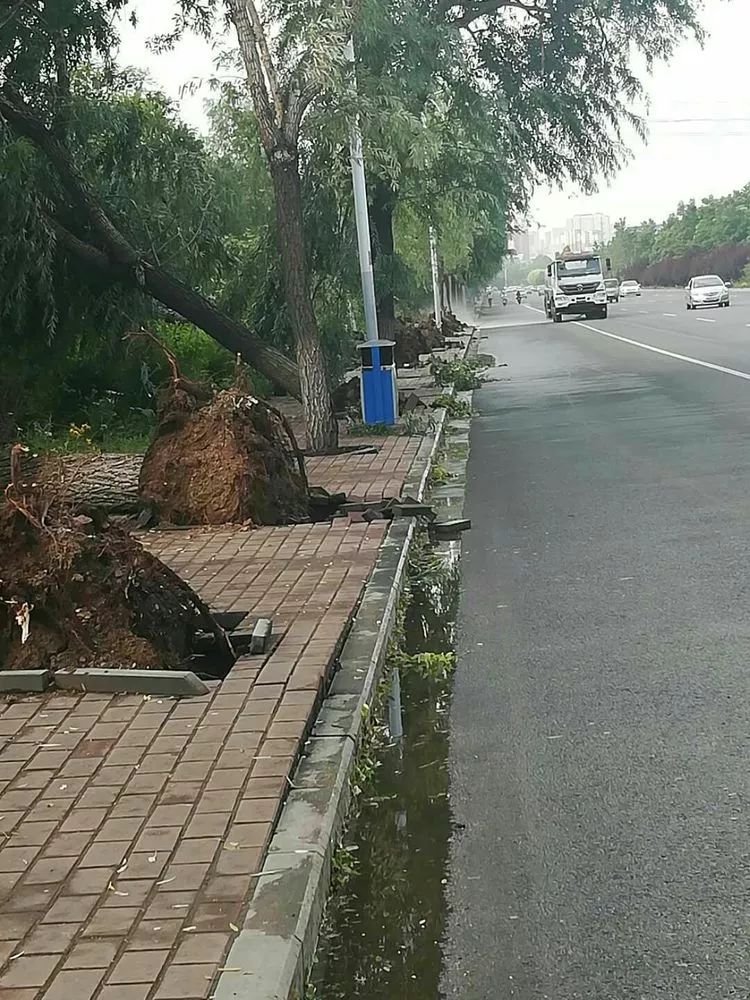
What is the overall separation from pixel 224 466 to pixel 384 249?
47.1ft

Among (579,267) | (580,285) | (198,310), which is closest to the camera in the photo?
(198,310)

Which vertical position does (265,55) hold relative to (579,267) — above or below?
above

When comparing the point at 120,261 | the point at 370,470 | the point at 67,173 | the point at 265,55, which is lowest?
the point at 370,470

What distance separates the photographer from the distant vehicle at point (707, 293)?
5688 centimetres

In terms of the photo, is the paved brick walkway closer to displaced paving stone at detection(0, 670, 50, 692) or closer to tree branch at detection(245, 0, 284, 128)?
tree branch at detection(245, 0, 284, 128)

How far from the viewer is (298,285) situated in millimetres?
16109

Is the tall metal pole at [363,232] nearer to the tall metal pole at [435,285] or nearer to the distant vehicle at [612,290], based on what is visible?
the tall metal pole at [435,285]

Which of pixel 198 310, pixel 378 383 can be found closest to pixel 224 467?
pixel 198 310

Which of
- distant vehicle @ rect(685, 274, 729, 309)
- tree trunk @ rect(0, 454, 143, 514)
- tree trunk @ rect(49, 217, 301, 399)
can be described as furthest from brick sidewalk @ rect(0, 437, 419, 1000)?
distant vehicle @ rect(685, 274, 729, 309)

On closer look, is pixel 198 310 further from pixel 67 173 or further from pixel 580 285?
pixel 580 285

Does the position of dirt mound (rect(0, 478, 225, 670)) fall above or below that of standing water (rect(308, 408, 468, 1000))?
above

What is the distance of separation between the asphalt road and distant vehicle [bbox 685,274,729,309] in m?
44.7

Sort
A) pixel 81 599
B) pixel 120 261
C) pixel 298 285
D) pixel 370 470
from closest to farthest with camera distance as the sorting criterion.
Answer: pixel 81 599 < pixel 370 470 < pixel 298 285 < pixel 120 261

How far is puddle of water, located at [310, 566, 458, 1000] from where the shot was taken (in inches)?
152
